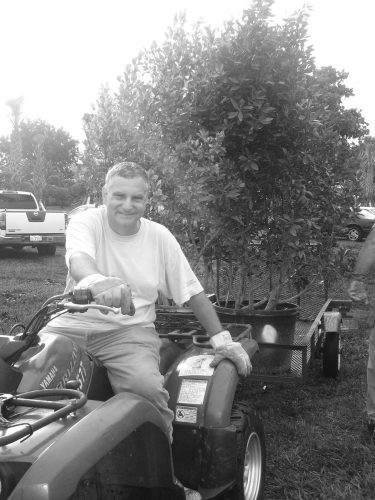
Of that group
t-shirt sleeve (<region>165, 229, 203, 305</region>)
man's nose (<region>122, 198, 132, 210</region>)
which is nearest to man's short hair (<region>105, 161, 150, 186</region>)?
man's nose (<region>122, 198, 132, 210</region>)

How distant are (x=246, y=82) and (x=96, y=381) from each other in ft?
9.34

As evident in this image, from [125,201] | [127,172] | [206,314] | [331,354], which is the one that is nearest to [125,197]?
[125,201]

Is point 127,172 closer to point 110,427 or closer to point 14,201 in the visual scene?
point 110,427

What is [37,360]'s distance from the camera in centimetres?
221

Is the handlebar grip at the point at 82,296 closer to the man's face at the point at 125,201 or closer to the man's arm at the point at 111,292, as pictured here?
the man's arm at the point at 111,292

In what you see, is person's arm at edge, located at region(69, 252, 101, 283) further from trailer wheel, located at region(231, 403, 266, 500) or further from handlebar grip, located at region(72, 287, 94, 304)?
trailer wheel, located at region(231, 403, 266, 500)

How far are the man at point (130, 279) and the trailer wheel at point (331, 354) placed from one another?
7.66 feet

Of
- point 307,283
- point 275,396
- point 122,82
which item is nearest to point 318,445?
point 275,396

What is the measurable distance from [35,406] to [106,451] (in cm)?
30

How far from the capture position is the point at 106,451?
1670mm

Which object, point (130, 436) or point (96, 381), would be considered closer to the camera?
point (130, 436)

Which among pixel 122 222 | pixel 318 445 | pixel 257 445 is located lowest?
pixel 318 445

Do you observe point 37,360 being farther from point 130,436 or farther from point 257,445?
point 257,445

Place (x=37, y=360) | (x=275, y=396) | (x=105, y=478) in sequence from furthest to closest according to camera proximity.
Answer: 1. (x=275, y=396)
2. (x=37, y=360)
3. (x=105, y=478)
